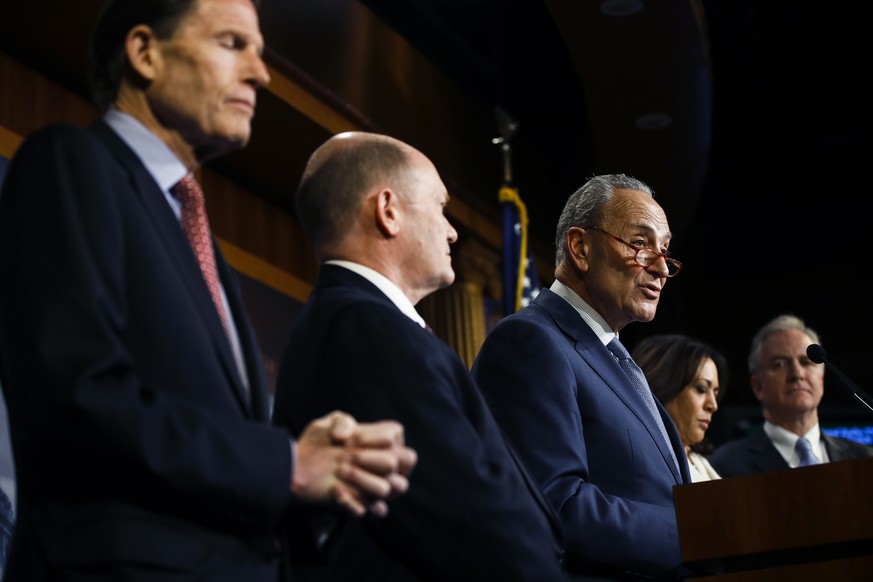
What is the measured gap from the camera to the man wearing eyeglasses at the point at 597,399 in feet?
8.32

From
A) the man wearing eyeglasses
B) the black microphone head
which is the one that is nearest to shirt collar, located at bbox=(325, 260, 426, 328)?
the man wearing eyeglasses

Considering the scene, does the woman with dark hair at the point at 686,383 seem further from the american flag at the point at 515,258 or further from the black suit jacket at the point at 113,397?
the black suit jacket at the point at 113,397

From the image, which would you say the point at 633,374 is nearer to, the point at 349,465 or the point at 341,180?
the point at 341,180

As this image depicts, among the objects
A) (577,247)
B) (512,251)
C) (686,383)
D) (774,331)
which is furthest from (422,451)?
(512,251)

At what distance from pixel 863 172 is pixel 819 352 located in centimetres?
724

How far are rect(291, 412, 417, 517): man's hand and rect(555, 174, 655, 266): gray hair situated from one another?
183 cm

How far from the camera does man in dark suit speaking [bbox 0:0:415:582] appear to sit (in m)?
1.36

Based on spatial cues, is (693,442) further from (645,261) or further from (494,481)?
(494,481)

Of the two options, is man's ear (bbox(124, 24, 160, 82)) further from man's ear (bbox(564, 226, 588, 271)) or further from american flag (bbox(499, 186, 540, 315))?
american flag (bbox(499, 186, 540, 315))

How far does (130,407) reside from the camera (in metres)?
1.35

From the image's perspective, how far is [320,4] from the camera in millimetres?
5617

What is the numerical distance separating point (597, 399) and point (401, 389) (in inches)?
38.2

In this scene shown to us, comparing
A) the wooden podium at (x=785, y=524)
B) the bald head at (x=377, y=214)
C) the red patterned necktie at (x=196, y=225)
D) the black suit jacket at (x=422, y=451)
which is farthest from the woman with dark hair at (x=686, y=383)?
the red patterned necktie at (x=196, y=225)

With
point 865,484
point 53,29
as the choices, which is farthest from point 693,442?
point 53,29
